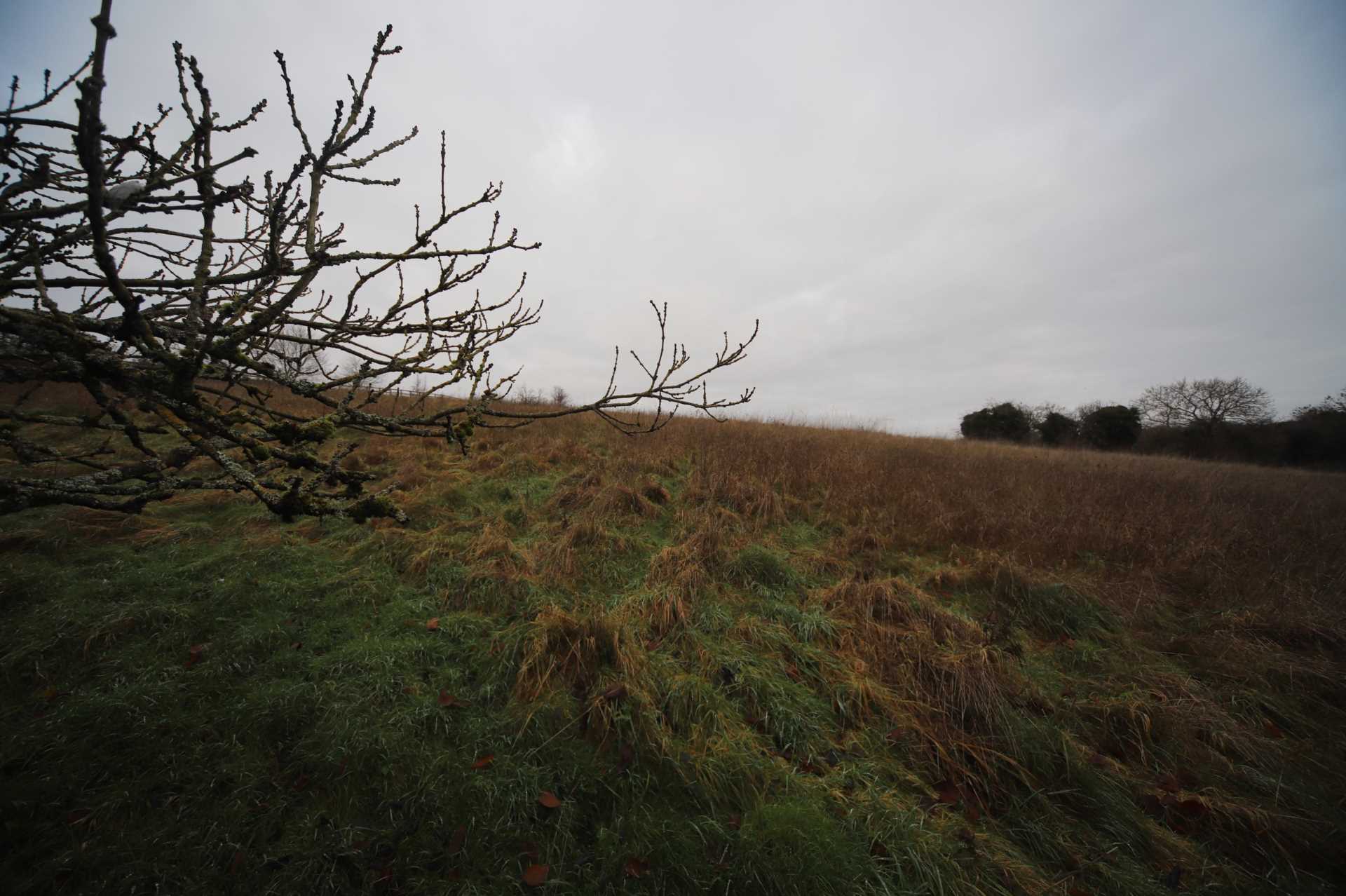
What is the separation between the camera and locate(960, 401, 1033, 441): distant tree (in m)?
21.5

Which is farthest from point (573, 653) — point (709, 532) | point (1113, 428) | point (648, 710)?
point (1113, 428)

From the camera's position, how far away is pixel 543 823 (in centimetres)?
204

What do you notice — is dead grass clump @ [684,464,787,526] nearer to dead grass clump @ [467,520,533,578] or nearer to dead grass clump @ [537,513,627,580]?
dead grass clump @ [537,513,627,580]

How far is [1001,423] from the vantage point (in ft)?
71.1

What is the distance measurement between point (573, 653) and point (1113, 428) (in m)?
27.3

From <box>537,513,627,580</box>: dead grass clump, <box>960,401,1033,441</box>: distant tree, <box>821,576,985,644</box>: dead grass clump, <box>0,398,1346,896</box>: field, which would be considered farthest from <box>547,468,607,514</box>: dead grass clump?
<box>960,401,1033,441</box>: distant tree

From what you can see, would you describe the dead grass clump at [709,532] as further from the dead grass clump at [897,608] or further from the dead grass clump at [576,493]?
the dead grass clump at [576,493]

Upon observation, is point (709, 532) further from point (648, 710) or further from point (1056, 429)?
point (1056, 429)

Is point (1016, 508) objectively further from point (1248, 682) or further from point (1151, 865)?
point (1151, 865)

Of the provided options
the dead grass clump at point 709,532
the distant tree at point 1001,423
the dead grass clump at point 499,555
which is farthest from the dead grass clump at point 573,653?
the distant tree at point 1001,423

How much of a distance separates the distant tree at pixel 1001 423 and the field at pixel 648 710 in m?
18.8

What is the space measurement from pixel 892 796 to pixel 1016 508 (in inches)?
205

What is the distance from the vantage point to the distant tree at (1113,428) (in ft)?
66.5

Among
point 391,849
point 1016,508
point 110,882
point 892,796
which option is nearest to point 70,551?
point 110,882
